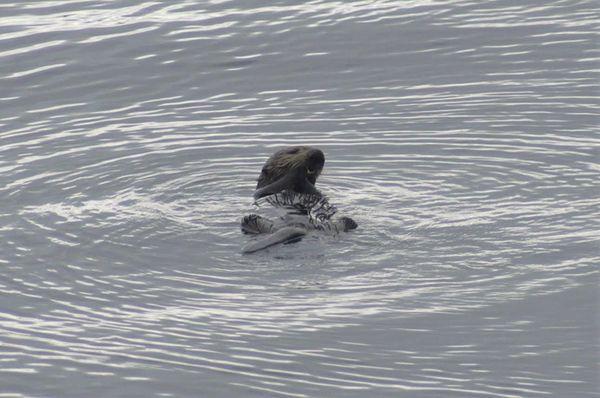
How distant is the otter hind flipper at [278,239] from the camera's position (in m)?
8.66

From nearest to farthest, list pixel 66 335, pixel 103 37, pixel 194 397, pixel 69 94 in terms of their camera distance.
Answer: pixel 194 397 → pixel 66 335 → pixel 69 94 → pixel 103 37

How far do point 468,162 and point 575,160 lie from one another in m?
0.81

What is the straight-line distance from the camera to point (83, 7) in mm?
15352

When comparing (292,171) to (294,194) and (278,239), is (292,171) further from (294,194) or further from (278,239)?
(278,239)

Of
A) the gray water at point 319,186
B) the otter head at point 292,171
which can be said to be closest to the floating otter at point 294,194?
the otter head at point 292,171

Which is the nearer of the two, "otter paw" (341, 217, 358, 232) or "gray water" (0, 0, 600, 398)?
"gray water" (0, 0, 600, 398)

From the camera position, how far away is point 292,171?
32.3 feet

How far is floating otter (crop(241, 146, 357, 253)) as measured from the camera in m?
9.15

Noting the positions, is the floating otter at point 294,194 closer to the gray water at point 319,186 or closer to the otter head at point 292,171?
the otter head at point 292,171

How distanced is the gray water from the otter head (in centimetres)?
28

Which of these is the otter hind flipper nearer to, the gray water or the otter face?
the gray water

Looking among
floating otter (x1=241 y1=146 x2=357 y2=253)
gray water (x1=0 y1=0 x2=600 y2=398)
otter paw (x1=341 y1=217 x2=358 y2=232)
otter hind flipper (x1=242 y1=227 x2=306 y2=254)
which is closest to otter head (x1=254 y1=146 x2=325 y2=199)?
floating otter (x1=241 y1=146 x2=357 y2=253)

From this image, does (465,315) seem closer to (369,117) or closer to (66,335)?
(66,335)

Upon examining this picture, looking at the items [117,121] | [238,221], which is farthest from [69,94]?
[238,221]
